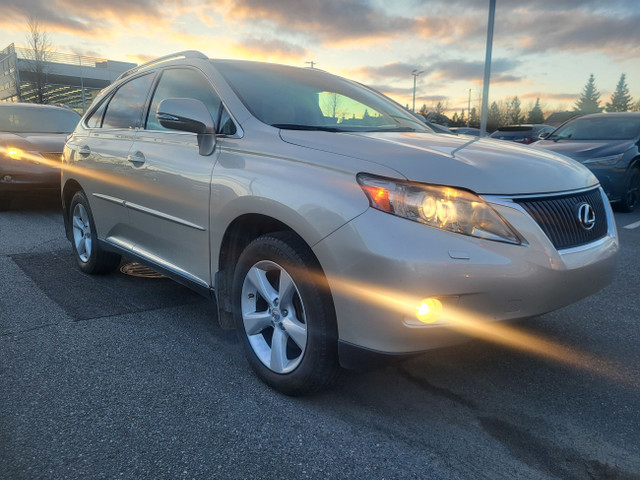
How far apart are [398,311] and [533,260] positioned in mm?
627

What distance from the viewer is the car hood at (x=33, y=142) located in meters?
7.42

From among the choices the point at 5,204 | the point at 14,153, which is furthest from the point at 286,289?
the point at 5,204

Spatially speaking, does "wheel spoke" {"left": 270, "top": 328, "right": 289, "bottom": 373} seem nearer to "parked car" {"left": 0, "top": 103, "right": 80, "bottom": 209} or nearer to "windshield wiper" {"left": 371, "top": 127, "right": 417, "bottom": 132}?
"windshield wiper" {"left": 371, "top": 127, "right": 417, "bottom": 132}

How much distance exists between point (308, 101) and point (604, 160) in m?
6.37

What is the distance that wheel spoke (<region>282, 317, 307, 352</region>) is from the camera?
2.40m

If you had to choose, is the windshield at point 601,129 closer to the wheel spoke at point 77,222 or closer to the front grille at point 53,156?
the wheel spoke at point 77,222

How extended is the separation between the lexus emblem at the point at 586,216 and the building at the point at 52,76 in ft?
113

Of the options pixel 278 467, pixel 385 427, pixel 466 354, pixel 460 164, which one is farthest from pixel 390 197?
pixel 466 354

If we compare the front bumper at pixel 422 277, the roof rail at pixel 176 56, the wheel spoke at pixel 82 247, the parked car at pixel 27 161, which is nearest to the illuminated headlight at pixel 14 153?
the parked car at pixel 27 161

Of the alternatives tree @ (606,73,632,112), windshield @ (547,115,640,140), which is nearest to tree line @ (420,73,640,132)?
tree @ (606,73,632,112)

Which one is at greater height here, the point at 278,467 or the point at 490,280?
the point at 490,280

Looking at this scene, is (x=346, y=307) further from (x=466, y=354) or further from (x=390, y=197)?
(x=466, y=354)

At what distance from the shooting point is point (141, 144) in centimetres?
354

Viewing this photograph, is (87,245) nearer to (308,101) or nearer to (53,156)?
(308,101)
